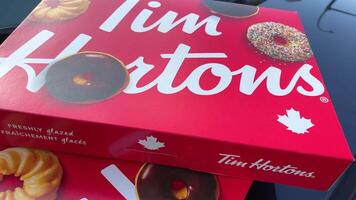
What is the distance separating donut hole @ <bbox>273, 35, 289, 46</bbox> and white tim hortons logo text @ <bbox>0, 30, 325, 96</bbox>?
59 millimetres

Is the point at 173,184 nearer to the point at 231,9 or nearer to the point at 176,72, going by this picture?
the point at 176,72

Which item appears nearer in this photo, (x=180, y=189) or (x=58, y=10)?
(x=180, y=189)

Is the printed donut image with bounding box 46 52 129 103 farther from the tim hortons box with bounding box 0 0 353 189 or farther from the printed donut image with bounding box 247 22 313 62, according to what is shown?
the printed donut image with bounding box 247 22 313 62

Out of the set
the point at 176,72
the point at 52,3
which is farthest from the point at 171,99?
the point at 52,3

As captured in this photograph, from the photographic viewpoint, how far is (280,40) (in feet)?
2.08

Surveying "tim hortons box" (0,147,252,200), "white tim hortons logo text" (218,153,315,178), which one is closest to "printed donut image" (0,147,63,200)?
"tim hortons box" (0,147,252,200)

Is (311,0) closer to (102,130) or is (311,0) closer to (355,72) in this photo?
(355,72)

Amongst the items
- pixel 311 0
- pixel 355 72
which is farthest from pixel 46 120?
pixel 311 0

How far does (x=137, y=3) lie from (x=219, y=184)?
1.21 feet

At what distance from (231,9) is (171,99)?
0.92 feet

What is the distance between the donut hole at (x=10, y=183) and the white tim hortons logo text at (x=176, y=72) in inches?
4.7

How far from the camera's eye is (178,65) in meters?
0.55

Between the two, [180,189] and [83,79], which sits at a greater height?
[83,79]

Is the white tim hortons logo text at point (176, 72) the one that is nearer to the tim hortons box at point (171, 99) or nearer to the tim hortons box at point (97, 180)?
the tim hortons box at point (171, 99)
